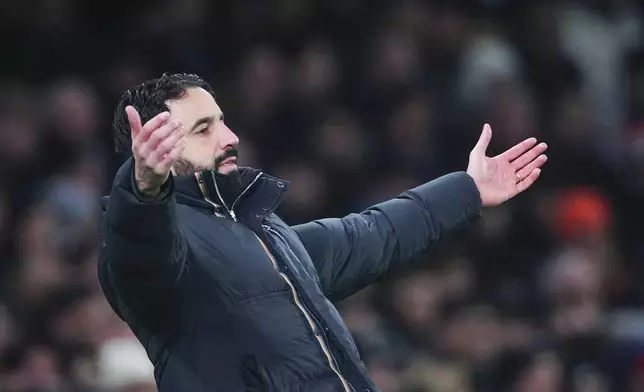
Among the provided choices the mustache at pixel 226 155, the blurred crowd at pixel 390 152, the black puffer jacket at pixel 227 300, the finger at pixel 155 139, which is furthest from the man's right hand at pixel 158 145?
the blurred crowd at pixel 390 152

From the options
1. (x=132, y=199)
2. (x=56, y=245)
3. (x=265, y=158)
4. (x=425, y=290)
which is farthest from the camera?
(x=265, y=158)

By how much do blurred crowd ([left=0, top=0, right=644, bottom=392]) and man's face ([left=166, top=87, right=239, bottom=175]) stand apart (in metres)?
2.34

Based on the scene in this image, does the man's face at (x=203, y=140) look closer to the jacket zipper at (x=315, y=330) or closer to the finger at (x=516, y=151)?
the jacket zipper at (x=315, y=330)

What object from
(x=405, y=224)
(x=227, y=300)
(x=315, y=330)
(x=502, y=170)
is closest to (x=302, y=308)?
(x=315, y=330)

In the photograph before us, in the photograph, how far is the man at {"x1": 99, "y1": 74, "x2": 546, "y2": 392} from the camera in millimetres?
3125

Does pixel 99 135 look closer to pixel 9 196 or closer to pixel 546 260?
pixel 9 196

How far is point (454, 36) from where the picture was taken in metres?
8.34

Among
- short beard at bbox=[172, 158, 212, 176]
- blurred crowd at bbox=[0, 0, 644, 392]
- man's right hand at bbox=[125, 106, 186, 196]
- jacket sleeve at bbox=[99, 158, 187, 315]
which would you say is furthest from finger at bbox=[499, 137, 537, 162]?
blurred crowd at bbox=[0, 0, 644, 392]

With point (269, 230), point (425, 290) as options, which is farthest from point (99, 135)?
point (269, 230)

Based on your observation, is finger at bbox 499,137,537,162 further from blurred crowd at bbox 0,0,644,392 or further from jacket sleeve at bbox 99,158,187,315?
blurred crowd at bbox 0,0,644,392

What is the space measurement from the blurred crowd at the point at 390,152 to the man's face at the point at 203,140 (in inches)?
92.1

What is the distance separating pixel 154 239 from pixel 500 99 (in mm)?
5055

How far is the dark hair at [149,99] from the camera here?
3.58 metres

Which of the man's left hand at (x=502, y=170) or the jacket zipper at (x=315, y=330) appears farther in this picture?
the man's left hand at (x=502, y=170)
